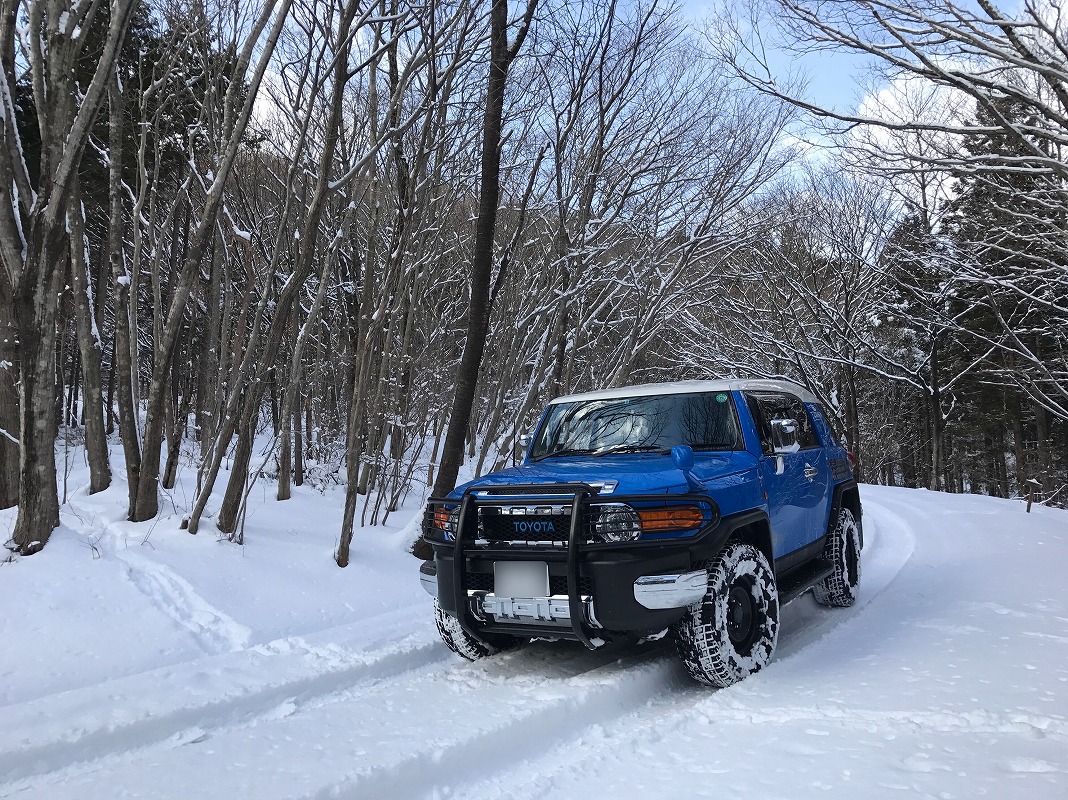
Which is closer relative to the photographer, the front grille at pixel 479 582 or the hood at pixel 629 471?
the hood at pixel 629 471

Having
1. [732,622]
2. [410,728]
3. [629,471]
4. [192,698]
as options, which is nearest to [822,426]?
[732,622]

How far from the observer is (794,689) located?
4074 mm

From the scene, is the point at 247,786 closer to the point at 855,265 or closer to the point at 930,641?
the point at 930,641

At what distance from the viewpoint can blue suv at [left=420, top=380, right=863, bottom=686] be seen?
4.03 metres

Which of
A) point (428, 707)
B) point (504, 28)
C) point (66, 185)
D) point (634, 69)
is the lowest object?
point (428, 707)

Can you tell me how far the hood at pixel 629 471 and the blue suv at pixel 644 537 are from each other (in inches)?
0.4

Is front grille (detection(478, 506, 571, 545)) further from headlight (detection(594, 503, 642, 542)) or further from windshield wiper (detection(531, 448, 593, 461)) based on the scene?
windshield wiper (detection(531, 448, 593, 461))

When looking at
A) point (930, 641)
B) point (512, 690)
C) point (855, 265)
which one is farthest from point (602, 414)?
point (855, 265)

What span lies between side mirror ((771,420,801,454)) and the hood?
0.91 feet

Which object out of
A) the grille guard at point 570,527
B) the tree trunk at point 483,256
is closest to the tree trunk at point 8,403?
the tree trunk at point 483,256

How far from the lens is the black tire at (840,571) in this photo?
617 cm

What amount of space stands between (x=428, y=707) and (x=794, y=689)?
2044 mm

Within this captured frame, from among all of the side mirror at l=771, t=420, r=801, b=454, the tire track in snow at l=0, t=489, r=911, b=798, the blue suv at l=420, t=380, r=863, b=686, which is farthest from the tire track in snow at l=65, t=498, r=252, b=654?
the side mirror at l=771, t=420, r=801, b=454

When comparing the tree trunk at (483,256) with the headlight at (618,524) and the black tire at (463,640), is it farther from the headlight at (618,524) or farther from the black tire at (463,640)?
the headlight at (618,524)
